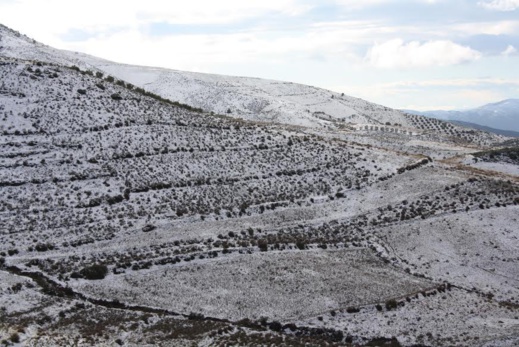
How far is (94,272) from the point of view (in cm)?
3947

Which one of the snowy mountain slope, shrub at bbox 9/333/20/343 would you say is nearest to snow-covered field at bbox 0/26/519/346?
shrub at bbox 9/333/20/343

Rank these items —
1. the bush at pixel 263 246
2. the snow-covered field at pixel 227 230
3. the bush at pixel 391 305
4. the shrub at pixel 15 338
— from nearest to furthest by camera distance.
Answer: the shrub at pixel 15 338
the snow-covered field at pixel 227 230
the bush at pixel 391 305
the bush at pixel 263 246

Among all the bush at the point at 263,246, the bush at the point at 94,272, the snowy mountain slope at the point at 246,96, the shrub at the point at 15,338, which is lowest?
the shrub at the point at 15,338

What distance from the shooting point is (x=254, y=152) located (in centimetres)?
6712

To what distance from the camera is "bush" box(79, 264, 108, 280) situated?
39.2 meters

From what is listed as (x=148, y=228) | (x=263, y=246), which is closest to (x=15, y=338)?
(x=148, y=228)

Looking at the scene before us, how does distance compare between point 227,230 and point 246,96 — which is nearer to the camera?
point 227,230

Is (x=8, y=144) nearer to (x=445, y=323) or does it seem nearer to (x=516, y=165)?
(x=445, y=323)

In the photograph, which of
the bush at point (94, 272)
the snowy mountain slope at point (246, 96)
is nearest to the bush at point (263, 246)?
the bush at point (94, 272)

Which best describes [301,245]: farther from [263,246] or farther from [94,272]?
[94,272]

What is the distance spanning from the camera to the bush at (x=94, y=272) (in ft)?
128

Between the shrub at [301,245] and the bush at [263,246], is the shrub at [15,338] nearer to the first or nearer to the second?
the bush at [263,246]

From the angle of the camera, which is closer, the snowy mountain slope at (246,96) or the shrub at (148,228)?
the shrub at (148,228)

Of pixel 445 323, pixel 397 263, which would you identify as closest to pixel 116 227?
pixel 397 263
